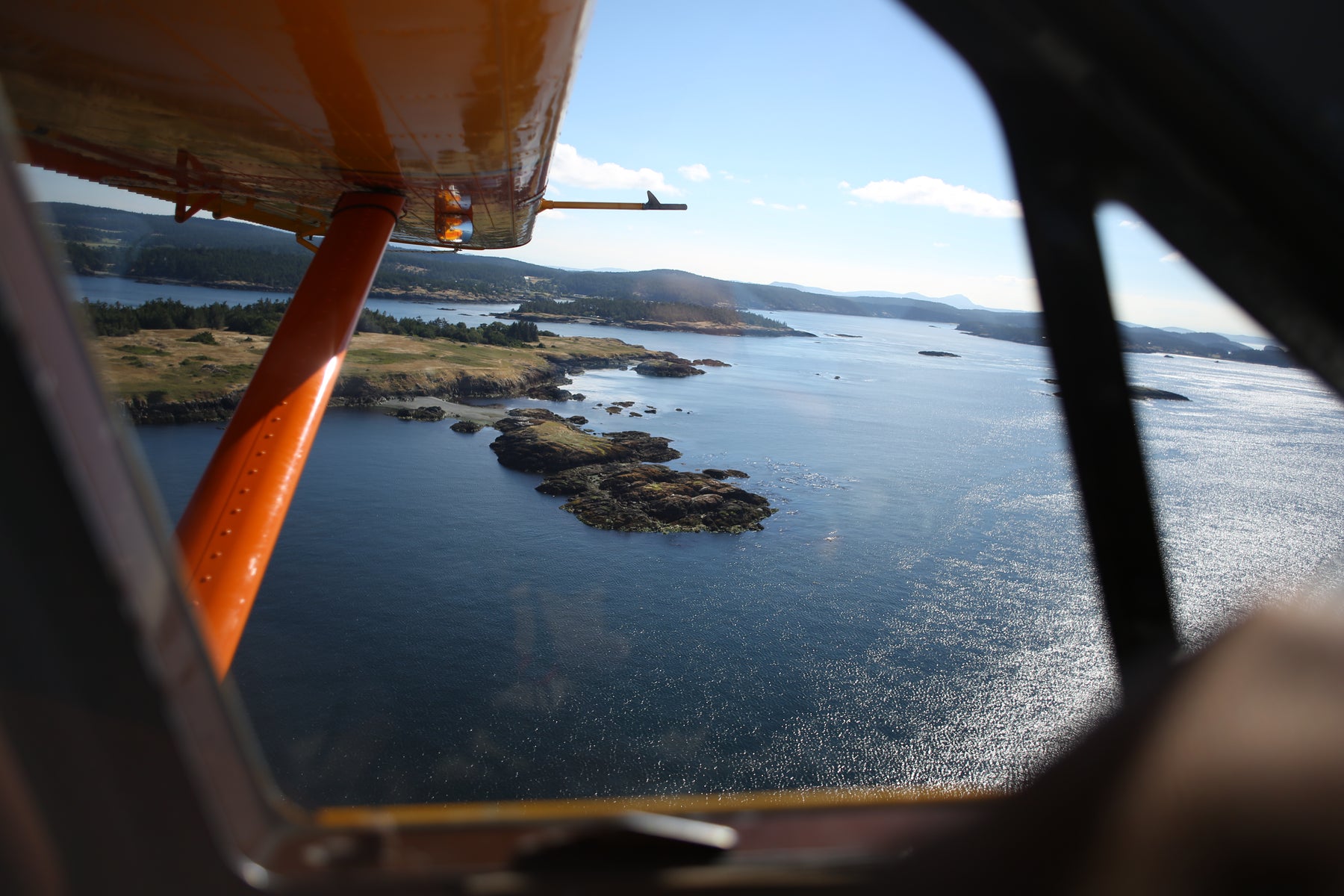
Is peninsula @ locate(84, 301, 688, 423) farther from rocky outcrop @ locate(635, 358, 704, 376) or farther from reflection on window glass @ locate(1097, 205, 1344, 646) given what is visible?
reflection on window glass @ locate(1097, 205, 1344, 646)

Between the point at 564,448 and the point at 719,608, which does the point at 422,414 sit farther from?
the point at 719,608

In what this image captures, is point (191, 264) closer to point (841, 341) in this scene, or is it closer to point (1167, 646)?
point (1167, 646)

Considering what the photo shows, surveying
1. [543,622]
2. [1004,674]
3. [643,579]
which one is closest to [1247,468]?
[1004,674]

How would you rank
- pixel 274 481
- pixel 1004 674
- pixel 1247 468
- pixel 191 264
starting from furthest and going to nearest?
pixel 1247 468 < pixel 1004 674 < pixel 191 264 < pixel 274 481

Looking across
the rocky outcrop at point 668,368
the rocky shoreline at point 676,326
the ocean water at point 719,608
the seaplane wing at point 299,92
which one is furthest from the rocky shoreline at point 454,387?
the seaplane wing at point 299,92

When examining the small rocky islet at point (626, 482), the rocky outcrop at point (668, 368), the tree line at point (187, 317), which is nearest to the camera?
the tree line at point (187, 317)

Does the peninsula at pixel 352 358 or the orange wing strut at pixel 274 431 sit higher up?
the orange wing strut at pixel 274 431

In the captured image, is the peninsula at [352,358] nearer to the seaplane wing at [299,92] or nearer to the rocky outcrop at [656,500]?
the seaplane wing at [299,92]
